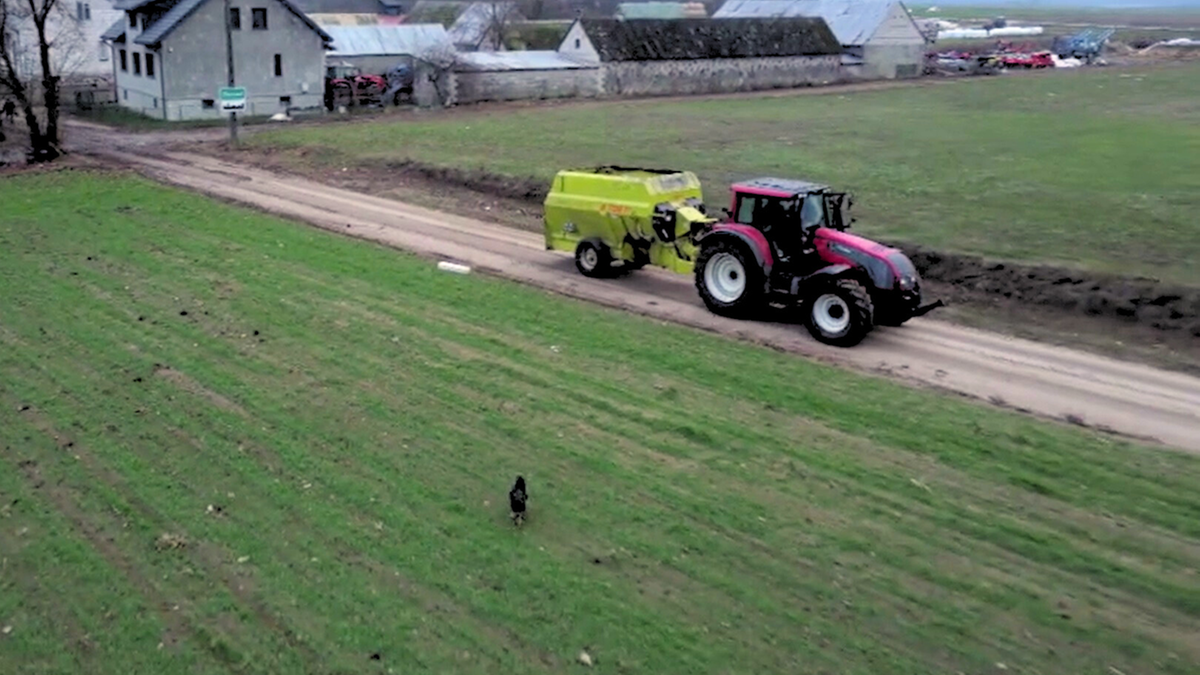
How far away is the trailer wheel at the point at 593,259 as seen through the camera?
20078mm

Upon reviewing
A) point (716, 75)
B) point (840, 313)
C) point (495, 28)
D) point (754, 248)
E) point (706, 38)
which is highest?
point (706, 38)

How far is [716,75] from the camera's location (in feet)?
216

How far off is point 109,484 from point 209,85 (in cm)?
4104

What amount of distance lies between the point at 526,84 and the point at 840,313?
43.8 m

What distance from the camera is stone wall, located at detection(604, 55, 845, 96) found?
204 feet

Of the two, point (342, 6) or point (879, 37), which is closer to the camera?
point (879, 37)

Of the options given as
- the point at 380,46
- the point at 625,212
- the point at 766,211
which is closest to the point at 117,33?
the point at 380,46

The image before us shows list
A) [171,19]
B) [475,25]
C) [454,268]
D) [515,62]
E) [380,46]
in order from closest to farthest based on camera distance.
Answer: [454,268]
[171,19]
[515,62]
[380,46]
[475,25]

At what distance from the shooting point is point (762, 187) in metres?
17.3

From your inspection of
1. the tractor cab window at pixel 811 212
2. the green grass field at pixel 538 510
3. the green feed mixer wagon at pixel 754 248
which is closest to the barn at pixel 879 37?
the green feed mixer wagon at pixel 754 248

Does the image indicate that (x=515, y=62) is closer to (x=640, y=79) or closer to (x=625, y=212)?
(x=640, y=79)

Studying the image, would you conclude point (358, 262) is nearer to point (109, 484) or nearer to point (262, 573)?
point (109, 484)

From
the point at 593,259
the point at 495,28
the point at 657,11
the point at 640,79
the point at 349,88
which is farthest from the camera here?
the point at 657,11

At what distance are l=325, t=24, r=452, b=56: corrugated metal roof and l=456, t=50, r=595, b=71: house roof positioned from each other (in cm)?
346
